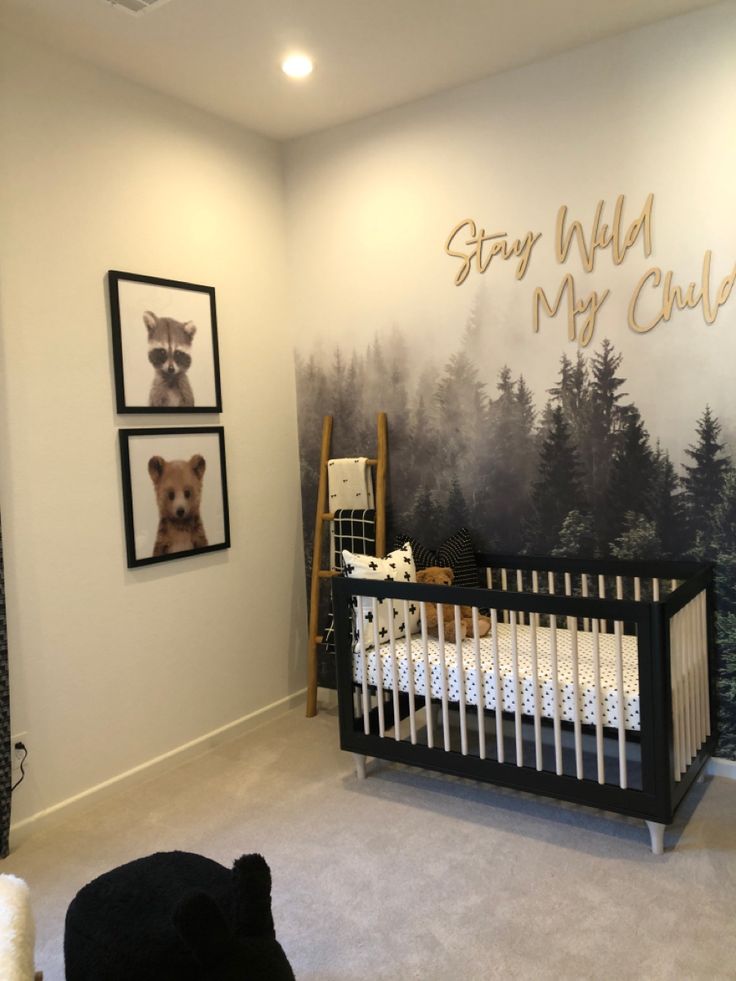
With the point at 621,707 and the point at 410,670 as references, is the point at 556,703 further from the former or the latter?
the point at 410,670

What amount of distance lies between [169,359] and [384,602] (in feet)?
4.33

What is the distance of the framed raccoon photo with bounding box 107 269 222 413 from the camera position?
3.00m

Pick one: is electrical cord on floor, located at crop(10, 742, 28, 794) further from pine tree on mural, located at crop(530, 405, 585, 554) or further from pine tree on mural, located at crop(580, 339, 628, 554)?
pine tree on mural, located at crop(580, 339, 628, 554)

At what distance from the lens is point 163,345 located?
317cm

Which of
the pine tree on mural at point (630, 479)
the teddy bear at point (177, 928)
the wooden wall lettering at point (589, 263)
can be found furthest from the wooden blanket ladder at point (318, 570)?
the teddy bear at point (177, 928)

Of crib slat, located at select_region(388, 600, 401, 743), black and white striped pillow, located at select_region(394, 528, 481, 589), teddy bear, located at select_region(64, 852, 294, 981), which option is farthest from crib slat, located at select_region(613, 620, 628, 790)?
teddy bear, located at select_region(64, 852, 294, 981)

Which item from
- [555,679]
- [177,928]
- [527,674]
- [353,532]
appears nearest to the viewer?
[177,928]

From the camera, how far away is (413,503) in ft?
11.6

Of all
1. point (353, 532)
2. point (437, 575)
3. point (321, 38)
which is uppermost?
point (321, 38)

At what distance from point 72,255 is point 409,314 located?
4.63ft

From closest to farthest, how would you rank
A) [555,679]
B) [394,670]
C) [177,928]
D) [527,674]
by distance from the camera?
[177,928]
[555,679]
[527,674]
[394,670]

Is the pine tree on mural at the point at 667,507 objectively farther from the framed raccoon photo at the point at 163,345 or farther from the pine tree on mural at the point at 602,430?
the framed raccoon photo at the point at 163,345

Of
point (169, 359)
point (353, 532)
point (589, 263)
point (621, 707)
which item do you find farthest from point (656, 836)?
point (169, 359)

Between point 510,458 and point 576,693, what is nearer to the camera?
point 576,693
